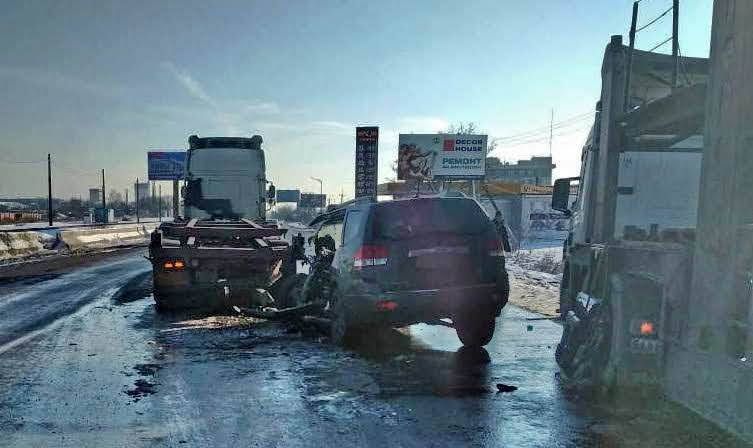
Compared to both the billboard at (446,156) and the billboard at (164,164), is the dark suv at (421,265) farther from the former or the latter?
the billboard at (164,164)

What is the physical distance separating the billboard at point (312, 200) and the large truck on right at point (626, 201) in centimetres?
10879

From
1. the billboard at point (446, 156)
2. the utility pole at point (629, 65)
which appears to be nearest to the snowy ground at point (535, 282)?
the utility pole at point (629, 65)

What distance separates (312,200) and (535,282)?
10246 centimetres

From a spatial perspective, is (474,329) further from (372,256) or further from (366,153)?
(366,153)

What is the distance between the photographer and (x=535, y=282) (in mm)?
15555

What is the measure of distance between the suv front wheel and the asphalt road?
16 cm

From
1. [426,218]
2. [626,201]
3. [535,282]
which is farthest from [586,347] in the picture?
[535,282]

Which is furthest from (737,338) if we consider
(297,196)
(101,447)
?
(297,196)

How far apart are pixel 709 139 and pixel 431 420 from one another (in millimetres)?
2965

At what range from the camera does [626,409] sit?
498cm

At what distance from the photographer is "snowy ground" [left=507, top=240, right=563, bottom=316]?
39.4ft

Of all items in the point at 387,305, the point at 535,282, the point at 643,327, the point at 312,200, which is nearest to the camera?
the point at 643,327

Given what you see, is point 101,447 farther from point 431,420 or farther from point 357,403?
point 431,420

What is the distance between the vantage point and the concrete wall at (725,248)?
3.61 m
